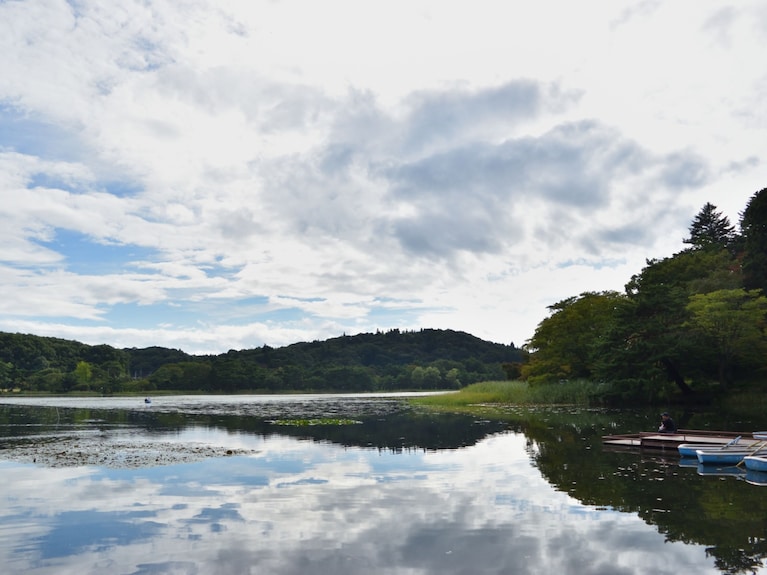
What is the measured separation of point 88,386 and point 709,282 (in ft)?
442

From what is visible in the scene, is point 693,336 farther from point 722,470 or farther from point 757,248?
point 722,470

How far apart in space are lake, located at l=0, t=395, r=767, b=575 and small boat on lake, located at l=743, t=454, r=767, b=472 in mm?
627

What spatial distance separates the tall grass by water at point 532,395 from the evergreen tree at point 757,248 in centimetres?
1812

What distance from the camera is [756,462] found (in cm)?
1989

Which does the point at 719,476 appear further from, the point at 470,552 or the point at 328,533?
the point at 328,533

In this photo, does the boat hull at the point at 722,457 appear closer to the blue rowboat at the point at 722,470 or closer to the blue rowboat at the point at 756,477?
the blue rowboat at the point at 722,470

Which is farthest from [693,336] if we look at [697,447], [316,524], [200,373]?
[200,373]

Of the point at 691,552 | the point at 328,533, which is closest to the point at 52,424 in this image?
the point at 328,533

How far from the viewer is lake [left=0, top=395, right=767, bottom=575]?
11.0 m

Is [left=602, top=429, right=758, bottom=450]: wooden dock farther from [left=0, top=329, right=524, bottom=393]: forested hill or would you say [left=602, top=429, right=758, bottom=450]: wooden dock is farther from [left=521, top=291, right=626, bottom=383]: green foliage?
[left=0, top=329, right=524, bottom=393]: forested hill

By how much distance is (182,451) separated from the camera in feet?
89.9

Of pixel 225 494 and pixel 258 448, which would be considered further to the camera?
pixel 258 448

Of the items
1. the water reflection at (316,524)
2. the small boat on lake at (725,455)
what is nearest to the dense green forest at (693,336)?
the small boat on lake at (725,455)

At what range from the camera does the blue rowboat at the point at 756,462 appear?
774 inches
